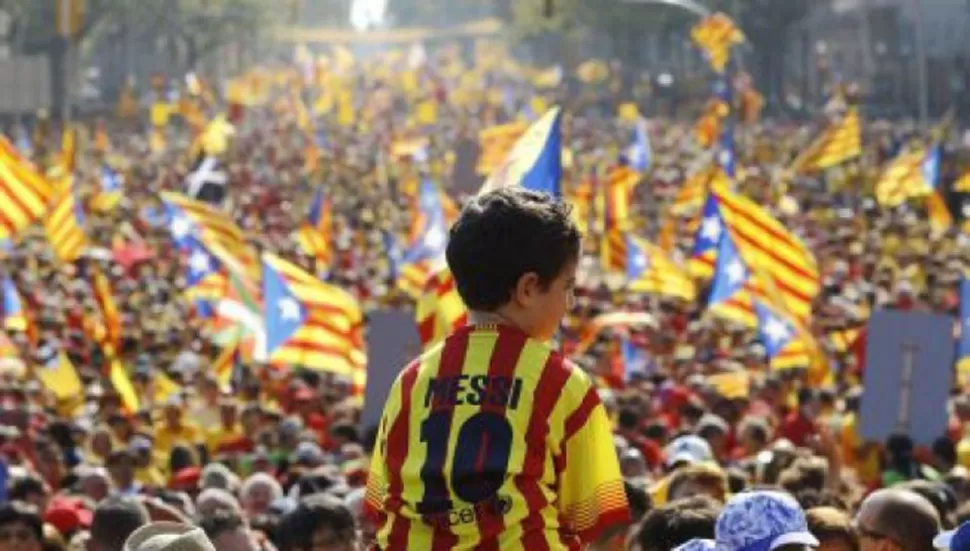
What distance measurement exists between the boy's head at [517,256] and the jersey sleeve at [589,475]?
0.55ft

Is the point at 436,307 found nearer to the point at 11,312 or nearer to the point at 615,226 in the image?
the point at 11,312

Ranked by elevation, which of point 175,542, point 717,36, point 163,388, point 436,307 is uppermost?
point 175,542

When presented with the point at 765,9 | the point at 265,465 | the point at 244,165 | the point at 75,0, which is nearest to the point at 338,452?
the point at 265,465

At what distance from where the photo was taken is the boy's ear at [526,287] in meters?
4.78

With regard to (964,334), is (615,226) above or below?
below

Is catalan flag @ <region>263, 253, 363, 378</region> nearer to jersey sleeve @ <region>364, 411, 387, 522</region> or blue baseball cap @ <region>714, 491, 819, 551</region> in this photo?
blue baseball cap @ <region>714, 491, 819, 551</region>

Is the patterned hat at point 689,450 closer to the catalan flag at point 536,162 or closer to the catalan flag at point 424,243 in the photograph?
the catalan flag at point 536,162

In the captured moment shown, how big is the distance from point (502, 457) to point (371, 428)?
8.68 m

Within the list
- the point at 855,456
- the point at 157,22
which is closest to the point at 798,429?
the point at 855,456

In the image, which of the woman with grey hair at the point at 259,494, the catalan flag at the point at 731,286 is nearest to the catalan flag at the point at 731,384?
the catalan flag at the point at 731,286

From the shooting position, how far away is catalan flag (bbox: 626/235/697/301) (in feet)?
73.4

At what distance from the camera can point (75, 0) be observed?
41.8 m

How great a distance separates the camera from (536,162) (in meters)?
13.1

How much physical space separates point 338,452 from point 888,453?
289cm
